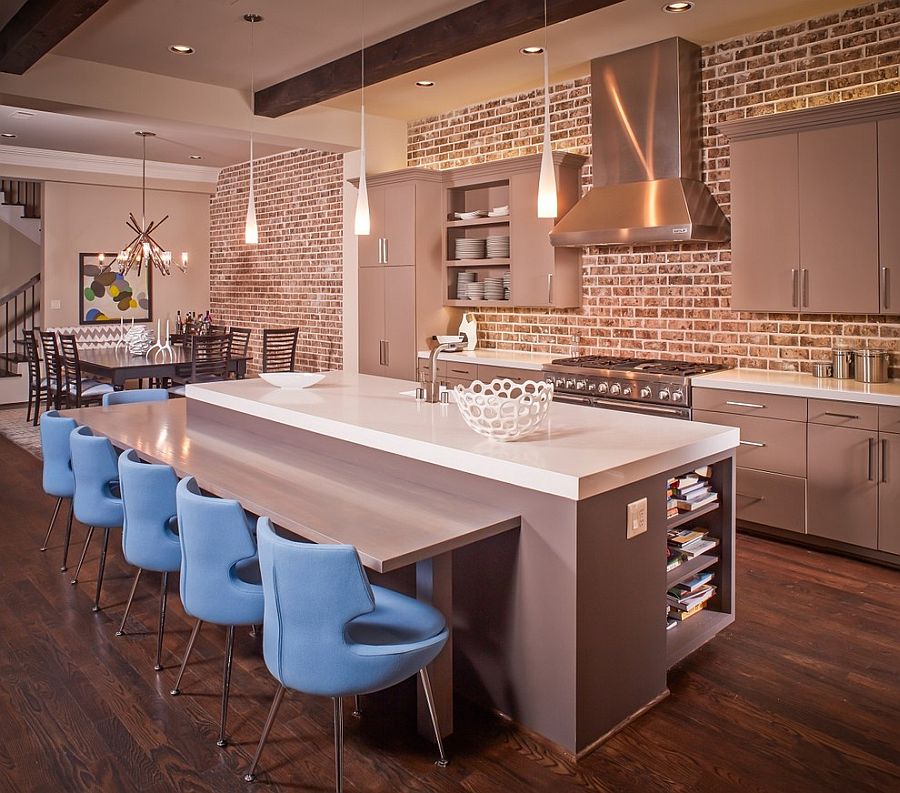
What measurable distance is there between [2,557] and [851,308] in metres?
4.87

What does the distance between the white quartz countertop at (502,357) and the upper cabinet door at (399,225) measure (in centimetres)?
84

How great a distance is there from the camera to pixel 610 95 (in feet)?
17.7

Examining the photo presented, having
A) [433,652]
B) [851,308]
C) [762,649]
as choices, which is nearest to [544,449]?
[433,652]

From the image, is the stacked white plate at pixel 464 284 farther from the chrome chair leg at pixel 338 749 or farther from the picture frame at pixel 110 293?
the picture frame at pixel 110 293


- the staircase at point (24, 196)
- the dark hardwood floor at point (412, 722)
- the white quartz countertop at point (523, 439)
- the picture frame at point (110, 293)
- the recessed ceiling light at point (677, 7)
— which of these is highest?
the staircase at point (24, 196)

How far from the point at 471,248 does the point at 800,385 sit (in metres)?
3.11

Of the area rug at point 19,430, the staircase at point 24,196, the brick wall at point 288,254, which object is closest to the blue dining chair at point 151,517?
the area rug at point 19,430

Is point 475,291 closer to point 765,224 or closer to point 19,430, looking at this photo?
point 765,224

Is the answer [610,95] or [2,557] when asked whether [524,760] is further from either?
[610,95]

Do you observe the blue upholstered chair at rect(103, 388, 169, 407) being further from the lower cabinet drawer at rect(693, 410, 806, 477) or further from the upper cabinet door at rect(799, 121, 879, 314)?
the upper cabinet door at rect(799, 121, 879, 314)

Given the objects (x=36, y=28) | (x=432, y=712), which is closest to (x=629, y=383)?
(x=432, y=712)

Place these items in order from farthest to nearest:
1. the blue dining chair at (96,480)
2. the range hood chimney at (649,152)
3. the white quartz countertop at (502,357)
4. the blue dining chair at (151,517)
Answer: the white quartz countertop at (502,357)
the range hood chimney at (649,152)
the blue dining chair at (96,480)
the blue dining chair at (151,517)

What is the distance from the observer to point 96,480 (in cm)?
366

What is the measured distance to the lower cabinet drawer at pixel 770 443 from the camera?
170 inches
